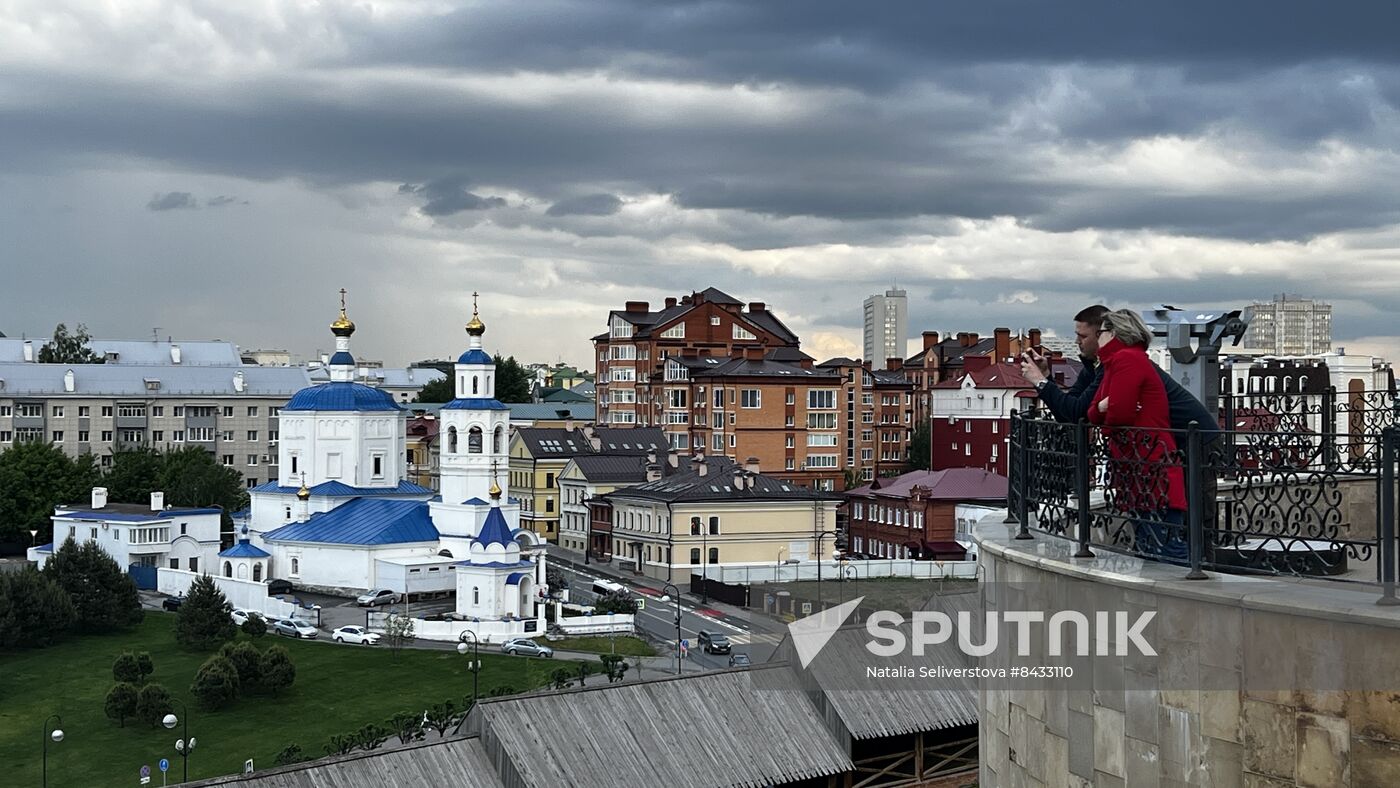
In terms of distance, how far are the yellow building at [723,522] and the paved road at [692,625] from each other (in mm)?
2290

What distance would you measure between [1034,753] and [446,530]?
184 feet

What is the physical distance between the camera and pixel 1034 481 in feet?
25.4

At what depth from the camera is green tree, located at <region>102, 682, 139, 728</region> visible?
3912 centimetres

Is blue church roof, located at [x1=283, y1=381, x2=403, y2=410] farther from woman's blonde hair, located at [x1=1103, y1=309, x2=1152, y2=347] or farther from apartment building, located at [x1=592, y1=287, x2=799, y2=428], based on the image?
woman's blonde hair, located at [x1=1103, y1=309, x2=1152, y2=347]

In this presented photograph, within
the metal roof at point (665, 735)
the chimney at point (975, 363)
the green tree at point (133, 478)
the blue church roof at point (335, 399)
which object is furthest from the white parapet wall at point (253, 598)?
the chimney at point (975, 363)

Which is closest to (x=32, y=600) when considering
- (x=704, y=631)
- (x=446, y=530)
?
(x=446, y=530)

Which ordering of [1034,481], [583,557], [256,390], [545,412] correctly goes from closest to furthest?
[1034,481], [583,557], [256,390], [545,412]

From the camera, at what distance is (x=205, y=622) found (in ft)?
160

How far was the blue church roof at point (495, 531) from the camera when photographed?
179 ft

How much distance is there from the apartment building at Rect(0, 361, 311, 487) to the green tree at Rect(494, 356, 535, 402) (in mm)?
32804

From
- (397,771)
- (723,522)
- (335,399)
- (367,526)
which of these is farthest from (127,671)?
(397,771)

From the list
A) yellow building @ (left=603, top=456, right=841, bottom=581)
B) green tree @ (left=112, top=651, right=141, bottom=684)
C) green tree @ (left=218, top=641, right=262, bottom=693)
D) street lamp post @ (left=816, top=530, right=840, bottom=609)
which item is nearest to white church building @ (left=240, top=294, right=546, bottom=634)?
yellow building @ (left=603, top=456, right=841, bottom=581)

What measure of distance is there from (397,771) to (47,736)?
80.8 feet

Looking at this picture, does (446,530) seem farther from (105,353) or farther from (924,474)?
(105,353)
